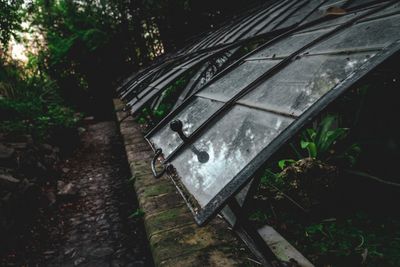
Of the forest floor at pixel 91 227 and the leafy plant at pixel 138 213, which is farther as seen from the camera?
the forest floor at pixel 91 227

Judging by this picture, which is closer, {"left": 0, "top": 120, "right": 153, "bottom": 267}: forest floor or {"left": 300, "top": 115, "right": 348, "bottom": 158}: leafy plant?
{"left": 300, "top": 115, "right": 348, "bottom": 158}: leafy plant

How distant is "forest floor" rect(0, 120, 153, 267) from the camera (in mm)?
3475

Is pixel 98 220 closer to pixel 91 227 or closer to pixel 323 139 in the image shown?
pixel 91 227

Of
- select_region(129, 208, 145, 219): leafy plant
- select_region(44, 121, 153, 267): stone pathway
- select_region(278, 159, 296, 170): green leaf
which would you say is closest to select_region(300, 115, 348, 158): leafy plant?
select_region(278, 159, 296, 170): green leaf

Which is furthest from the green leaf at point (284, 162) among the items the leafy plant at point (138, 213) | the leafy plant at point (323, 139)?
the leafy plant at point (138, 213)

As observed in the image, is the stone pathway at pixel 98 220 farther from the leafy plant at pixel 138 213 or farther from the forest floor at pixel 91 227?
the leafy plant at pixel 138 213

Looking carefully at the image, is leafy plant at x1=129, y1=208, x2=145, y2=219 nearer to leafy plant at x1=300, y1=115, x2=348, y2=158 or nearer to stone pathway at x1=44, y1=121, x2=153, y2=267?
stone pathway at x1=44, y1=121, x2=153, y2=267

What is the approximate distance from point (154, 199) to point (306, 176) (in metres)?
1.40

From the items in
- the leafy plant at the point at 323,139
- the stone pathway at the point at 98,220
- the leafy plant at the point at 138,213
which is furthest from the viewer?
A: the stone pathway at the point at 98,220

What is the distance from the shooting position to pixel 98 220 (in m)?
4.26

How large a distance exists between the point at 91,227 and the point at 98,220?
0.16 meters

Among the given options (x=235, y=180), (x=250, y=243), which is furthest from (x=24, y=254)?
(x=235, y=180)

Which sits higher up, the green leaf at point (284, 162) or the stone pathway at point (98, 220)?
the green leaf at point (284, 162)

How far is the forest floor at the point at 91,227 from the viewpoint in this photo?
3475mm
